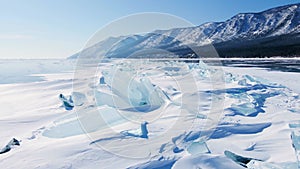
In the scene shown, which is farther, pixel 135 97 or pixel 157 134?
pixel 135 97

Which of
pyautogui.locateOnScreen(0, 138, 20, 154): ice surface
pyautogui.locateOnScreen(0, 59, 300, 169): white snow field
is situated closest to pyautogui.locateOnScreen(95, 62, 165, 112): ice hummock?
pyautogui.locateOnScreen(0, 59, 300, 169): white snow field

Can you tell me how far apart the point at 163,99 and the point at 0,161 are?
3.19 metres

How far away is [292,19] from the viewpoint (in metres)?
110

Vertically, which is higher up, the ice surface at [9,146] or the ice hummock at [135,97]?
the ice hummock at [135,97]

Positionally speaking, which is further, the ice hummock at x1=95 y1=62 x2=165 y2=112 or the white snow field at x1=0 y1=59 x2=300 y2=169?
the ice hummock at x1=95 y1=62 x2=165 y2=112

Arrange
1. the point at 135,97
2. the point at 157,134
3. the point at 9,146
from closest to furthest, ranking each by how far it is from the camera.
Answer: the point at 9,146
the point at 157,134
the point at 135,97

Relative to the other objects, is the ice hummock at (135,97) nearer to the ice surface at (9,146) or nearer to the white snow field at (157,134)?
the white snow field at (157,134)

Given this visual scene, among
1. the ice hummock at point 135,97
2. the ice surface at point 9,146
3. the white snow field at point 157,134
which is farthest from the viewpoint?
the ice hummock at point 135,97

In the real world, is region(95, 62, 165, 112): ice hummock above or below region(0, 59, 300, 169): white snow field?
above

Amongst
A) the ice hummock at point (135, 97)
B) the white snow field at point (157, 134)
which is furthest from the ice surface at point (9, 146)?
the ice hummock at point (135, 97)

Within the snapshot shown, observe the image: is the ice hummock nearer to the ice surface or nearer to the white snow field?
the white snow field

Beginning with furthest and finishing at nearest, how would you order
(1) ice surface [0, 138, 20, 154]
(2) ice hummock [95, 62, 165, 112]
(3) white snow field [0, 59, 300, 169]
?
(2) ice hummock [95, 62, 165, 112]
(1) ice surface [0, 138, 20, 154]
(3) white snow field [0, 59, 300, 169]

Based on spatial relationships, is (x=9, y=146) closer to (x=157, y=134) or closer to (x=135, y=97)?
(x=157, y=134)

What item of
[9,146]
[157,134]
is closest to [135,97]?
[157,134]
